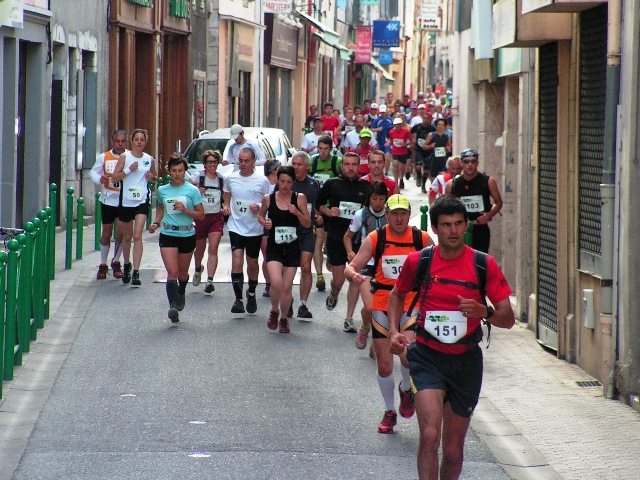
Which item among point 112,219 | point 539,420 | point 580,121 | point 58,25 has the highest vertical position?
point 58,25

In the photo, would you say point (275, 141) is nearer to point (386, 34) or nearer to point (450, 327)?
point (450, 327)

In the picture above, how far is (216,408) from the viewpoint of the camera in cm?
971

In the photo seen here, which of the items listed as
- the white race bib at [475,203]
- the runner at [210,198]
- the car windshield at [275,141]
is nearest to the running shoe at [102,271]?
the runner at [210,198]

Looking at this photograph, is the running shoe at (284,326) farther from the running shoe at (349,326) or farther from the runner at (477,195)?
the runner at (477,195)

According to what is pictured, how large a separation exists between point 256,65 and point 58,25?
68.1 feet

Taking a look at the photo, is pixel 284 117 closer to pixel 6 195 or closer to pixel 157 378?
pixel 6 195

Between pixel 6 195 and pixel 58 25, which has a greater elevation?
pixel 58 25

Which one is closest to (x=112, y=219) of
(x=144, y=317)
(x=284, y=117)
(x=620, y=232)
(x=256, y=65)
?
(x=144, y=317)

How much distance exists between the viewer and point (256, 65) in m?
43.5

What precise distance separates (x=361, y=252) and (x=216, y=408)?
1.46 m

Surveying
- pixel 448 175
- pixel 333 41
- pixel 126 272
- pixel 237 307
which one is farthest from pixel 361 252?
pixel 333 41

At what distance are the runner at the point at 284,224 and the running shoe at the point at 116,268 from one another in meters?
3.80

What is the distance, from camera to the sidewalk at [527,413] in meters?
8.40

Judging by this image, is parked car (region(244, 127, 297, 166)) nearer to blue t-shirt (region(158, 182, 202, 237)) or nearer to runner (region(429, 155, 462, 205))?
runner (region(429, 155, 462, 205))
